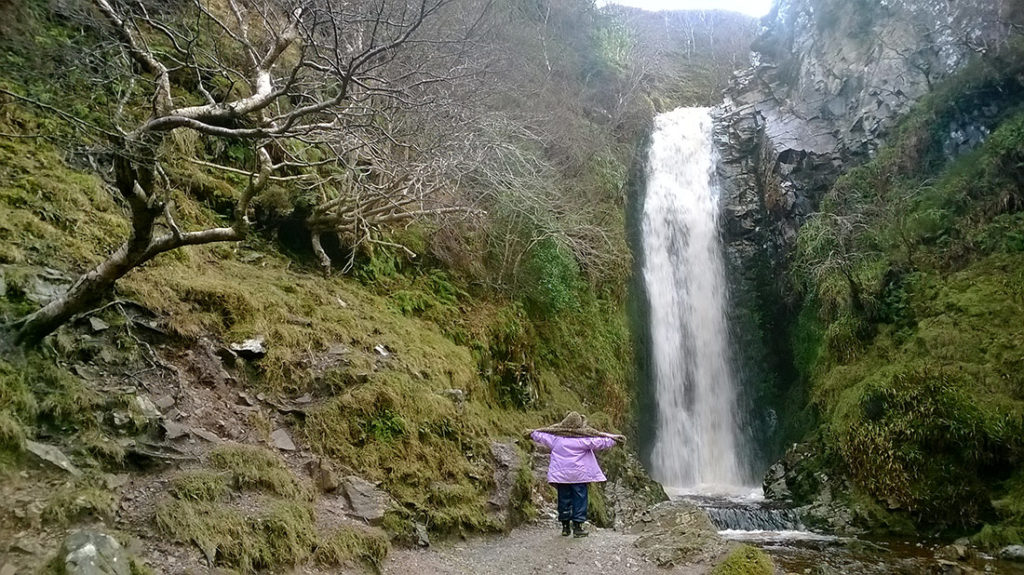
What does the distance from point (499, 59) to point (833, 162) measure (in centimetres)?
994

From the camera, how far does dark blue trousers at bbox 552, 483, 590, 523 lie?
663 centimetres

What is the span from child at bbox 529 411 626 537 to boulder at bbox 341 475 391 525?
1.85 m

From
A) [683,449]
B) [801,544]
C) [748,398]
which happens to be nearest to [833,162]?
[748,398]

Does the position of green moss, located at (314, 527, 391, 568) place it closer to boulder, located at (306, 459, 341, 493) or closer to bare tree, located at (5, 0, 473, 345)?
boulder, located at (306, 459, 341, 493)

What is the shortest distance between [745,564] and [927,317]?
875 centimetres

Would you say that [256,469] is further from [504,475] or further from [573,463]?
[504,475]

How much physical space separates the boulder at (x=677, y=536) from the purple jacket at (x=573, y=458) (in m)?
0.91

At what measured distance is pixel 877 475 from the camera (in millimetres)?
10320

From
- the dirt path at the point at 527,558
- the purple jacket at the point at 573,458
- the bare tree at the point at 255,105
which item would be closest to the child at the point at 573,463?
the purple jacket at the point at 573,458

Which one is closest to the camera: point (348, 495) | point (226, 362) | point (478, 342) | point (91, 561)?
point (91, 561)

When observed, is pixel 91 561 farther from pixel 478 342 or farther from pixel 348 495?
pixel 478 342

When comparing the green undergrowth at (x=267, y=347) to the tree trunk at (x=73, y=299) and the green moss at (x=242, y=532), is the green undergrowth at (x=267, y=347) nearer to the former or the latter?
the green moss at (x=242, y=532)

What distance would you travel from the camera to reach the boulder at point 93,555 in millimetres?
3104

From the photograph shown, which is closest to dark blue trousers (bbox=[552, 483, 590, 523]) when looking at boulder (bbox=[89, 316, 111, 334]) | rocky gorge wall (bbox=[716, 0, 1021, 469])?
boulder (bbox=[89, 316, 111, 334])
